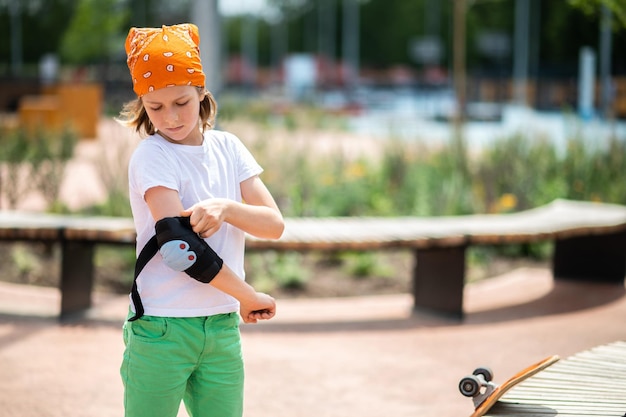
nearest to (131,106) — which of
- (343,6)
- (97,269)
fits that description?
(97,269)

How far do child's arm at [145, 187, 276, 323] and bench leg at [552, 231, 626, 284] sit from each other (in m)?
5.15

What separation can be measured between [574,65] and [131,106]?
35735 mm

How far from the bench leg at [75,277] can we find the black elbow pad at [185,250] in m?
3.68

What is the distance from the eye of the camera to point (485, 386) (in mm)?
3047

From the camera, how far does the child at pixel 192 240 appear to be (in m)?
2.50

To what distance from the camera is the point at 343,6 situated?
256 feet

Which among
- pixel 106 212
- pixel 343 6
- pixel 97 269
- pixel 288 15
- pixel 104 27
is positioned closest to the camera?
pixel 97 269

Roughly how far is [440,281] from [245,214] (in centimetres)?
386

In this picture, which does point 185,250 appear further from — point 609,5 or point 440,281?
point 609,5

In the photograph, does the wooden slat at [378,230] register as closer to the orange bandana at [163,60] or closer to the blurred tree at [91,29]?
the orange bandana at [163,60]

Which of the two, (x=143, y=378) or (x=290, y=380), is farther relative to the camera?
(x=290, y=380)

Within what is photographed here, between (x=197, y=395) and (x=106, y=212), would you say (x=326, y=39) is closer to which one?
(x=106, y=212)

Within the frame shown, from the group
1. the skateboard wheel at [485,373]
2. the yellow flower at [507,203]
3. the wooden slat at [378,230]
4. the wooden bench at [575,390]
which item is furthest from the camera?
the yellow flower at [507,203]

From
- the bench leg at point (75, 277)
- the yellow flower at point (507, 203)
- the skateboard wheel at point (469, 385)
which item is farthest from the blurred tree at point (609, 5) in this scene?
the skateboard wheel at point (469, 385)
